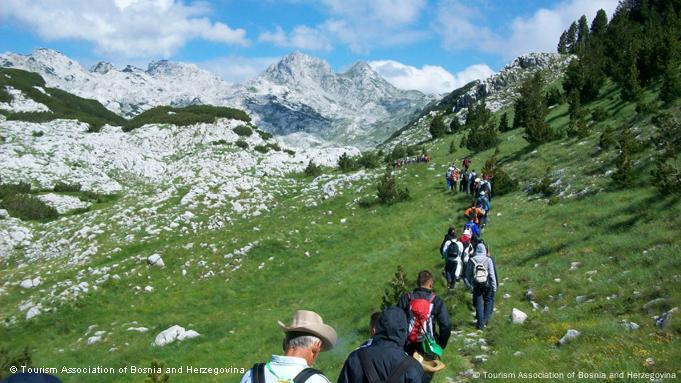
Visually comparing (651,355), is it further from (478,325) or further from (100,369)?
(100,369)

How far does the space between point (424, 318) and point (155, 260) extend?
64.6 ft

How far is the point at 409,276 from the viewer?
17.5 m

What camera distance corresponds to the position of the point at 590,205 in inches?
709

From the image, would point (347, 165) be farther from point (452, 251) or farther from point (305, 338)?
point (305, 338)

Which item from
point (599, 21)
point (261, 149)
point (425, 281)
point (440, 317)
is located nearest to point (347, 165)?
point (261, 149)

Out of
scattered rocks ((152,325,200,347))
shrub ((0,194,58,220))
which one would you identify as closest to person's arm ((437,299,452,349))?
scattered rocks ((152,325,200,347))

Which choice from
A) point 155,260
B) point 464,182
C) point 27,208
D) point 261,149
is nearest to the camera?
point 155,260

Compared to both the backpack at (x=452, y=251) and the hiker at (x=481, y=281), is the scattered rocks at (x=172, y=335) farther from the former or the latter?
the hiker at (x=481, y=281)

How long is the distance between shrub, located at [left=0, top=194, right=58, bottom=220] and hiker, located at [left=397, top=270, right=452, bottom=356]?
107 feet

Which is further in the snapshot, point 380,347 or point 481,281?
point 481,281

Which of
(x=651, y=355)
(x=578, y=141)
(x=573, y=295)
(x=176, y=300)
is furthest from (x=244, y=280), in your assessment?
(x=578, y=141)

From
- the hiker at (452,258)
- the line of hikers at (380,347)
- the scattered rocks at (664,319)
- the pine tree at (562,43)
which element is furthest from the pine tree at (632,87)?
the pine tree at (562,43)

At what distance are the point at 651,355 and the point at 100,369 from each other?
15.6m

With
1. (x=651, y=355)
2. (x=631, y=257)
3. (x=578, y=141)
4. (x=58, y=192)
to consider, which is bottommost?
(x=651, y=355)
